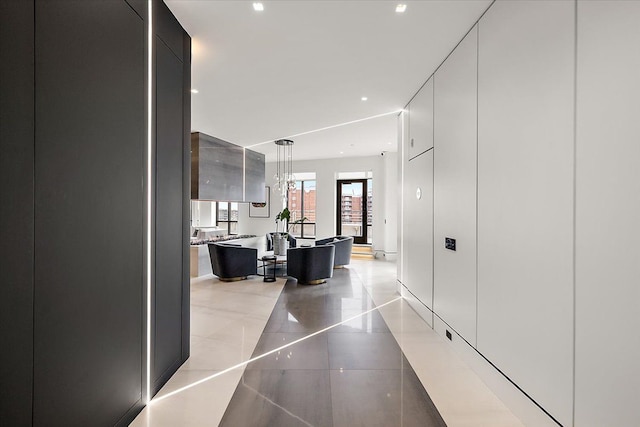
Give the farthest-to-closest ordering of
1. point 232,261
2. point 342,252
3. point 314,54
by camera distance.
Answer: point 342,252
point 232,261
point 314,54

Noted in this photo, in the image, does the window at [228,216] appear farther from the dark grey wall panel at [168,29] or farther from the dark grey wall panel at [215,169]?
the dark grey wall panel at [168,29]

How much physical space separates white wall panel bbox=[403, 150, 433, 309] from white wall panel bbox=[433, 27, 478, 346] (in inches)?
7.9

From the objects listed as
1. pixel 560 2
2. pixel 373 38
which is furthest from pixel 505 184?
pixel 373 38

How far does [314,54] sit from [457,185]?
202cm

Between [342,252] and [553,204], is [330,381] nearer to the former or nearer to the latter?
[553,204]

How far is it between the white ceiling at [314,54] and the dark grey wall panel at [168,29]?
77 mm

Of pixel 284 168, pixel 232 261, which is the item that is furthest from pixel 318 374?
pixel 284 168

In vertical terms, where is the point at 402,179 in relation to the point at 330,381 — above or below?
above

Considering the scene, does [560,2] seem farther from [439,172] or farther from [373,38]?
[439,172]

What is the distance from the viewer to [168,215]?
2494 mm

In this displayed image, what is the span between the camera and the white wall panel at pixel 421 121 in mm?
3872

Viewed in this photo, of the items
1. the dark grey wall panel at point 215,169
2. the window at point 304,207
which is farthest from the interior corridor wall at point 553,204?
the window at point 304,207

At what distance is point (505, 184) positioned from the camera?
7.57ft

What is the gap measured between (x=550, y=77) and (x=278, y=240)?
5.68m
